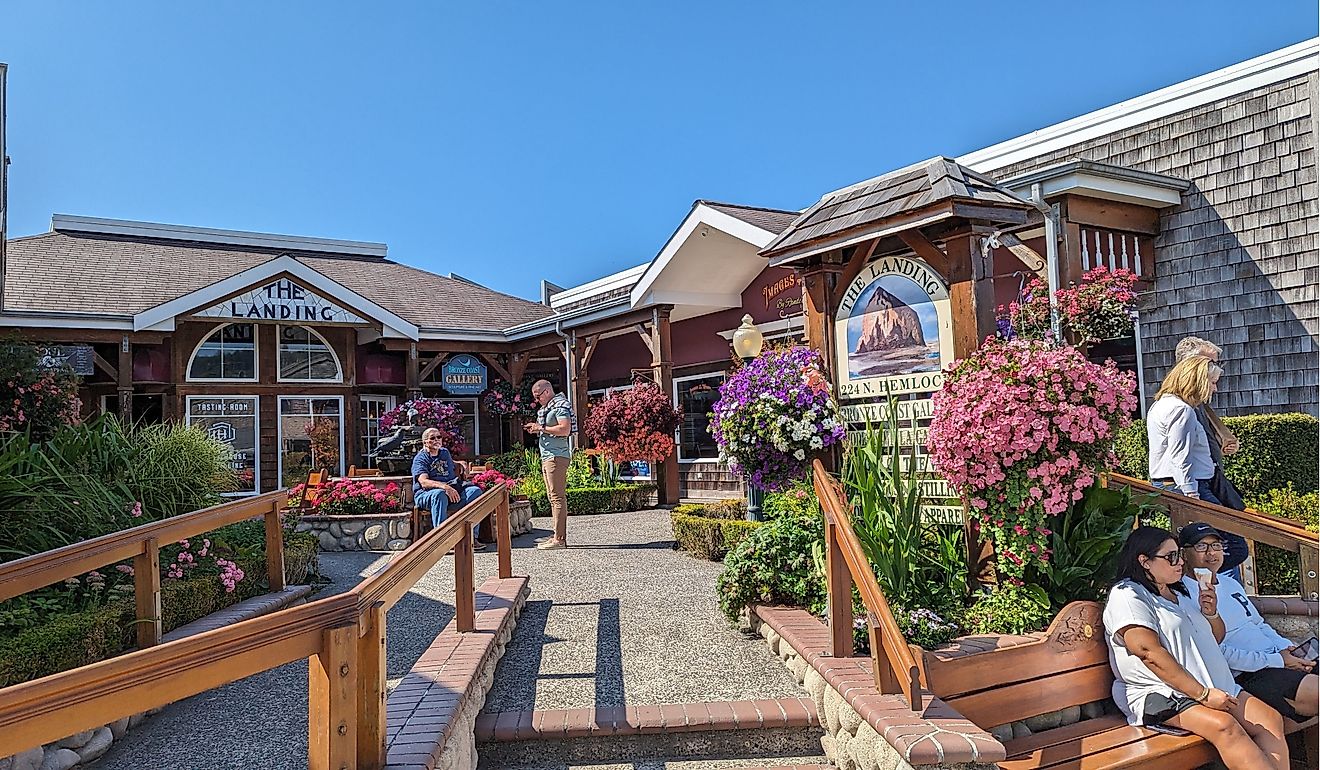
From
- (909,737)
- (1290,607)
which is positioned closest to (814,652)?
(909,737)

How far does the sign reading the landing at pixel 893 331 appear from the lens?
4.88 meters

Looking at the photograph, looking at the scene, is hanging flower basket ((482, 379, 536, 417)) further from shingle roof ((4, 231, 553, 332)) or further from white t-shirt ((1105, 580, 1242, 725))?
white t-shirt ((1105, 580, 1242, 725))

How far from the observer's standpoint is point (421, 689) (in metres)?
3.71

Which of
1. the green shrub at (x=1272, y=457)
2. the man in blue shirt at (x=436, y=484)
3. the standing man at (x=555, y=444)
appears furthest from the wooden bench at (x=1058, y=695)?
the man in blue shirt at (x=436, y=484)

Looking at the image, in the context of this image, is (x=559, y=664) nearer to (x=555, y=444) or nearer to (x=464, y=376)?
(x=555, y=444)

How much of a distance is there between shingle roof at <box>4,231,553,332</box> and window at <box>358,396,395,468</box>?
5.07ft

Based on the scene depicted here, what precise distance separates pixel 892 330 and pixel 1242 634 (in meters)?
2.30

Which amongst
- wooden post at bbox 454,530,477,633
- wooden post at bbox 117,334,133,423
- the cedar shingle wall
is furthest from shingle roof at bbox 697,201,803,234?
wooden post at bbox 117,334,133,423

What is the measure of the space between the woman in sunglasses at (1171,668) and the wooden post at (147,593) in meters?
4.56

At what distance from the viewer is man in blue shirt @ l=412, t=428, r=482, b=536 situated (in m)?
8.14

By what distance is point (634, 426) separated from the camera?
11.3 metres

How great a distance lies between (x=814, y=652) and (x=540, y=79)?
9.38 metres

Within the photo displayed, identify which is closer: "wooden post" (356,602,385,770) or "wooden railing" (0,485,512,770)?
"wooden railing" (0,485,512,770)

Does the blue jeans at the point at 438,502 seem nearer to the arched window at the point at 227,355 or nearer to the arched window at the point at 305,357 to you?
the arched window at the point at 305,357
